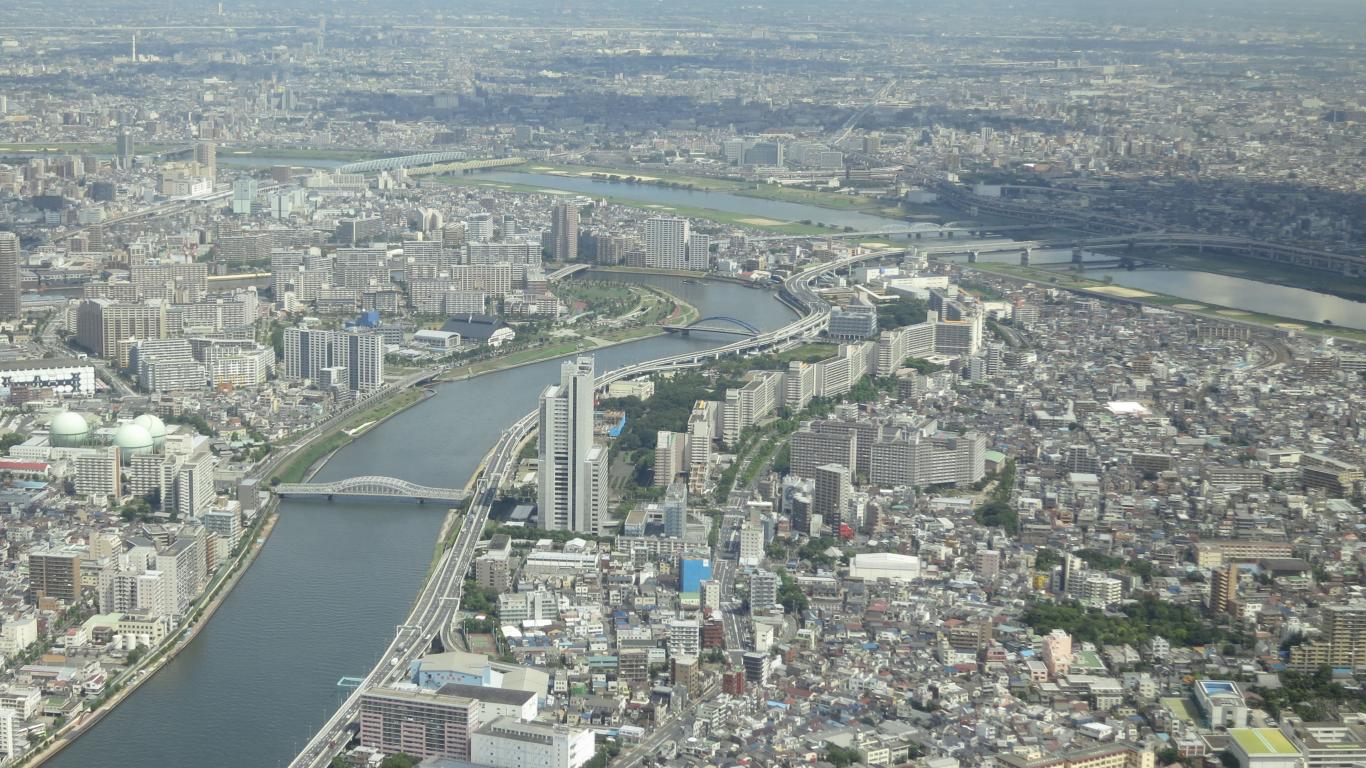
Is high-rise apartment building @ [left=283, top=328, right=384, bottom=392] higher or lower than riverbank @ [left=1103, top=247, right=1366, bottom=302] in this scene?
higher

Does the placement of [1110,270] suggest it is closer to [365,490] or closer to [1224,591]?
[365,490]

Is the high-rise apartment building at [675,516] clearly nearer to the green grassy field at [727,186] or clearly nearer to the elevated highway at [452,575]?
the elevated highway at [452,575]

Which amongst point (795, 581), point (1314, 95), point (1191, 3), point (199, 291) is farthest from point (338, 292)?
point (1191, 3)

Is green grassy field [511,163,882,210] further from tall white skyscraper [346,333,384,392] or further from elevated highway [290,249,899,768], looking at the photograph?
tall white skyscraper [346,333,384,392]

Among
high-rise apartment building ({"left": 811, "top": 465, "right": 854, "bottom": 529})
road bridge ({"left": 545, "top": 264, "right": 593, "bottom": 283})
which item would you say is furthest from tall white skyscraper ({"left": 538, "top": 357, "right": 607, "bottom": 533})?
road bridge ({"left": 545, "top": 264, "right": 593, "bottom": 283})

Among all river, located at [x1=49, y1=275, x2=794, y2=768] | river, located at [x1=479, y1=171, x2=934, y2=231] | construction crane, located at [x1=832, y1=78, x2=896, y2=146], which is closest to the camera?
river, located at [x1=49, y1=275, x2=794, y2=768]

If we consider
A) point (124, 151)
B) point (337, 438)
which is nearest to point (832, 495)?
point (337, 438)

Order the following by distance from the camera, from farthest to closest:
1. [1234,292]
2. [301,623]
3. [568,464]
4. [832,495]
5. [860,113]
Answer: [860,113] → [1234,292] → [832,495] → [568,464] → [301,623]
